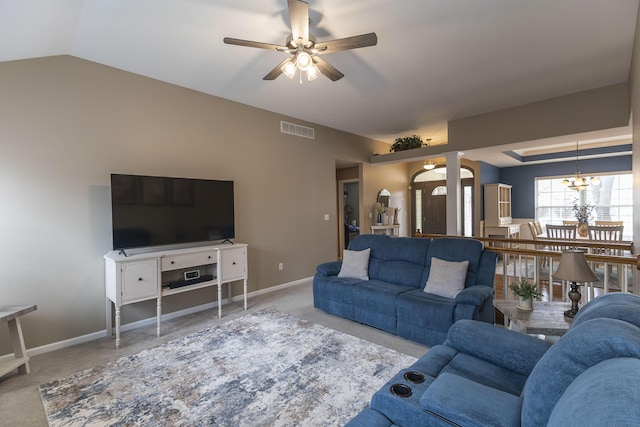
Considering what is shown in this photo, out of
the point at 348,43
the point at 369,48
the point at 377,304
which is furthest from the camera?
the point at 377,304

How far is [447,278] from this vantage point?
3061 mm

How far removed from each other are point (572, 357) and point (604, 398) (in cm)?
27

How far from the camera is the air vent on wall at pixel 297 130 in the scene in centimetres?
503

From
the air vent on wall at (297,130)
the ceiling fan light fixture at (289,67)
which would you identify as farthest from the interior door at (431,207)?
the ceiling fan light fixture at (289,67)

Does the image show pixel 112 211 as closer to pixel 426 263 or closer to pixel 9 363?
pixel 9 363

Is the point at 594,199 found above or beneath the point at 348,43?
beneath

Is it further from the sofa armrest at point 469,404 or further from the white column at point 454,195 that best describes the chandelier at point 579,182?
the sofa armrest at point 469,404

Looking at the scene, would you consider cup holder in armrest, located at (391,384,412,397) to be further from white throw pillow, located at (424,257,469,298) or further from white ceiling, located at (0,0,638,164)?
white ceiling, located at (0,0,638,164)

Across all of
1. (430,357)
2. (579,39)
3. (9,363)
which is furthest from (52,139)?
(579,39)

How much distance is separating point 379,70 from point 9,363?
15.0 ft

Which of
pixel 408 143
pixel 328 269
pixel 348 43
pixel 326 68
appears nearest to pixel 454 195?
pixel 408 143

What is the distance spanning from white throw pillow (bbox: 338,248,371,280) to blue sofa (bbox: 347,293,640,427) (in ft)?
6.44

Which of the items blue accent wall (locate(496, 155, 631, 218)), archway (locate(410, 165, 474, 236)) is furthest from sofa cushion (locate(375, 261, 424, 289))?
blue accent wall (locate(496, 155, 631, 218))

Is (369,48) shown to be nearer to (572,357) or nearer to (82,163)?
(572,357)
